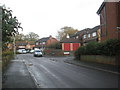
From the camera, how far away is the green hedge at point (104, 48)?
17078 mm

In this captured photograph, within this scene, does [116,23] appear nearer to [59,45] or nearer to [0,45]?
[0,45]

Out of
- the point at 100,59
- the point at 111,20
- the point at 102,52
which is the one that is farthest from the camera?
the point at 111,20

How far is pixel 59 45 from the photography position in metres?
59.1

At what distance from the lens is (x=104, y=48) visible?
1902 centimetres

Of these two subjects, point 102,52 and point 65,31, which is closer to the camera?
point 102,52

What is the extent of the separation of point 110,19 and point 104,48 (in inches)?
A: 239

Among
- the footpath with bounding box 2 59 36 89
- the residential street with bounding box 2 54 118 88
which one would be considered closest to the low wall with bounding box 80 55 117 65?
the residential street with bounding box 2 54 118 88

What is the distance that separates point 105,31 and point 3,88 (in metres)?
19.7

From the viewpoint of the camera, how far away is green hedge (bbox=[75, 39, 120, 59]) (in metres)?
17.1

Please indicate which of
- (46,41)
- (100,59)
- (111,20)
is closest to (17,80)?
(100,59)

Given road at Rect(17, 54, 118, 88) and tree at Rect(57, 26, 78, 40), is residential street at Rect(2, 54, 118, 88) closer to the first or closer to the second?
road at Rect(17, 54, 118, 88)

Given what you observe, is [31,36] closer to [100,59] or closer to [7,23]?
[100,59]

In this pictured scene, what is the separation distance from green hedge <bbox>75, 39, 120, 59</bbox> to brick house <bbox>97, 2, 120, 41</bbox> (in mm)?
2370

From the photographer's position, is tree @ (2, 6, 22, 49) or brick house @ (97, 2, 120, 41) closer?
tree @ (2, 6, 22, 49)
